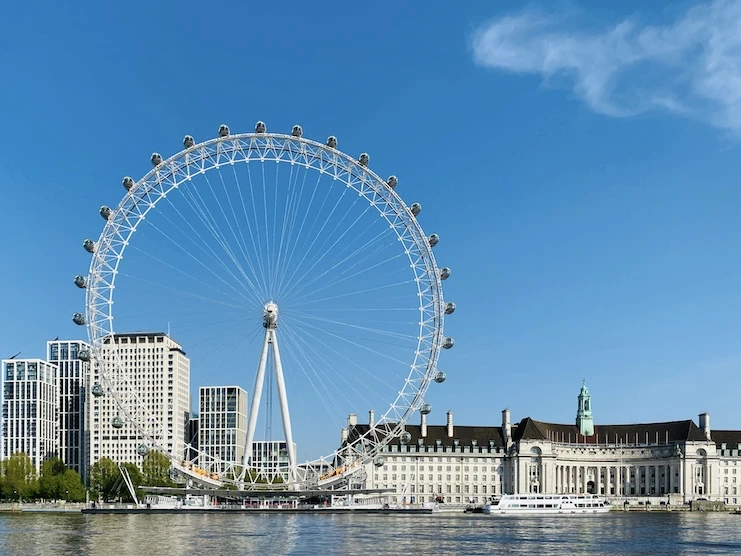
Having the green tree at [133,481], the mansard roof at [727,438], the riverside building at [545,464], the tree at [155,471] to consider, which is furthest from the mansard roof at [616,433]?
the green tree at [133,481]

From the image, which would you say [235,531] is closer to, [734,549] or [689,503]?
[734,549]

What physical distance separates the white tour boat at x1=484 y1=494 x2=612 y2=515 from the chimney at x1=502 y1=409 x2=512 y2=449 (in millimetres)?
34290

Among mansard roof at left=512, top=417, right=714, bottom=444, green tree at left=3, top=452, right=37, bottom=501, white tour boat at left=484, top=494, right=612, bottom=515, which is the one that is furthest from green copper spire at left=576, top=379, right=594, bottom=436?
green tree at left=3, top=452, right=37, bottom=501

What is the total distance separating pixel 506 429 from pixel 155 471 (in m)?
55.9

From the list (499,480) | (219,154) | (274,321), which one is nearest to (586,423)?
(499,480)

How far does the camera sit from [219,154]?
91875 millimetres

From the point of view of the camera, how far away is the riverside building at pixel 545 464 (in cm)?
17662

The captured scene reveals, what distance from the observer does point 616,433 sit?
188 metres

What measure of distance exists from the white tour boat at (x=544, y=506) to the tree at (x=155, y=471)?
52.2m

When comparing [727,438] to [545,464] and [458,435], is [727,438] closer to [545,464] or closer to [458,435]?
[545,464]

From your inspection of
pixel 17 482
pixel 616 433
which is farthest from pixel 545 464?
pixel 17 482

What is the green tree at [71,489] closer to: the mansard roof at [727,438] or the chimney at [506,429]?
the chimney at [506,429]

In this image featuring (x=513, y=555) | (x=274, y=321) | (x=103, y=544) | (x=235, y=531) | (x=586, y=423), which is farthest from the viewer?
(x=586, y=423)

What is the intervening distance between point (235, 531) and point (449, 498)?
99249 millimetres
